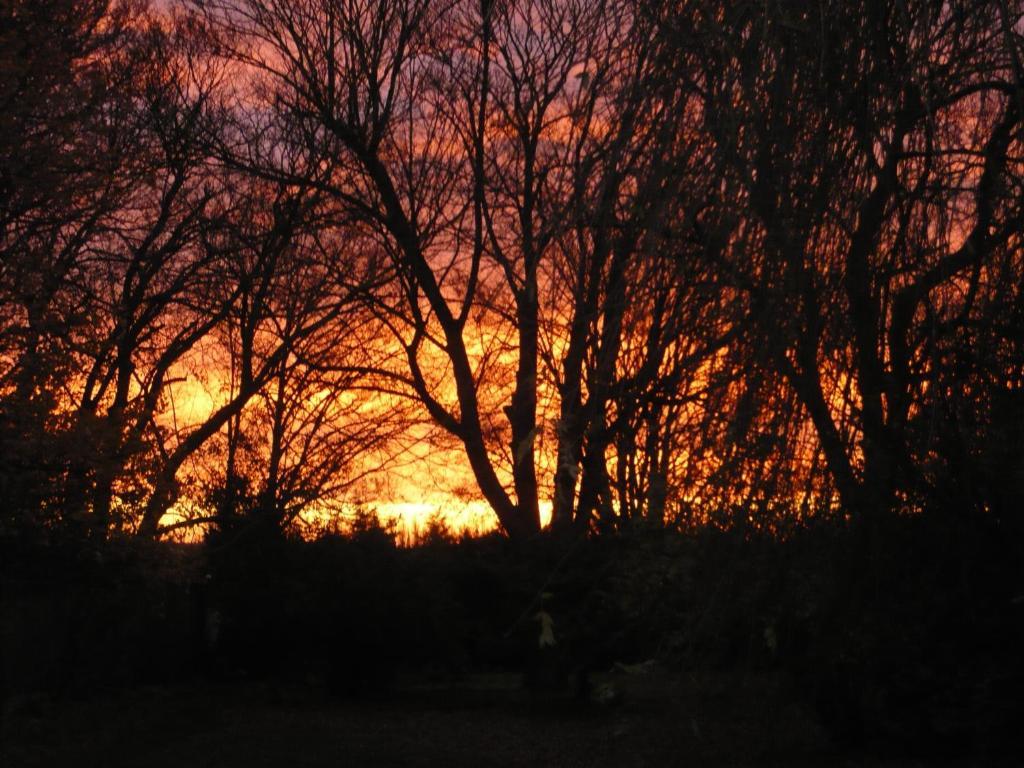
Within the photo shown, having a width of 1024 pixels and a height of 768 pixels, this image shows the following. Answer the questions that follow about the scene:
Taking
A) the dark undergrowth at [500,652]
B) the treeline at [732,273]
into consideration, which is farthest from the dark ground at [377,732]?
the treeline at [732,273]

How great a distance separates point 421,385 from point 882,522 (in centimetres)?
1460

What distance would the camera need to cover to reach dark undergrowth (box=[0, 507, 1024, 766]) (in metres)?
6.94

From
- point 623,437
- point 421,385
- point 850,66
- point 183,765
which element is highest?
point 421,385

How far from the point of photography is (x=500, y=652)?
62.5 feet

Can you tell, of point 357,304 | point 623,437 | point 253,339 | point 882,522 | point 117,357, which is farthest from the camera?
point 253,339

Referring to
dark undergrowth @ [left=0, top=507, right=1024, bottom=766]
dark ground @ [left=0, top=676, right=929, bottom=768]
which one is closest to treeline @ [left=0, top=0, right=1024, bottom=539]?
dark undergrowth @ [left=0, top=507, right=1024, bottom=766]

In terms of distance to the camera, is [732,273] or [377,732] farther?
[377,732]

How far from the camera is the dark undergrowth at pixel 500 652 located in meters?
6.94

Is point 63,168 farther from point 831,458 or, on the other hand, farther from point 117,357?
point 831,458

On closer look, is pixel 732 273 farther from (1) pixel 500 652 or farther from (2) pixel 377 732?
(1) pixel 500 652

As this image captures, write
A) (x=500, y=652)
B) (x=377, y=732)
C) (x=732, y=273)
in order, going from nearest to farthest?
(x=732, y=273) < (x=377, y=732) < (x=500, y=652)

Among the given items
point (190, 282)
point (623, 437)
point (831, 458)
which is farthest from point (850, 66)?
point (190, 282)

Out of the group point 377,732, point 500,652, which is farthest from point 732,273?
point 500,652

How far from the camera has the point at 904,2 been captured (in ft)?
11.0
